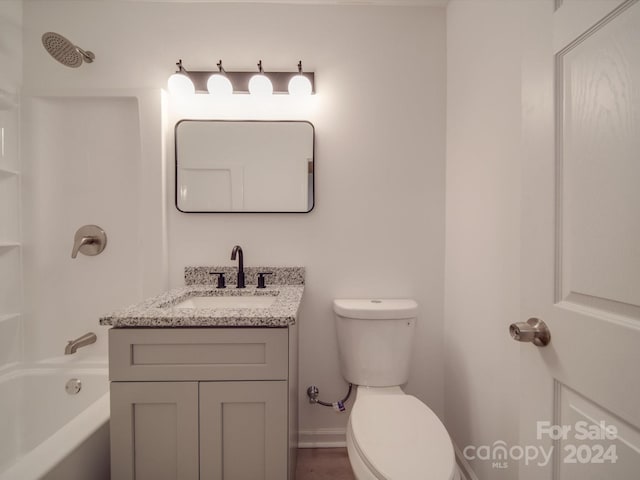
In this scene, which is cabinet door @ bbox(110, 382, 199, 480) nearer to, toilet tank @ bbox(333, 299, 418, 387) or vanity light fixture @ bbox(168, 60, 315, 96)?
toilet tank @ bbox(333, 299, 418, 387)

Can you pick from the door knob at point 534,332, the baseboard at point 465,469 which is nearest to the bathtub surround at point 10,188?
the door knob at point 534,332

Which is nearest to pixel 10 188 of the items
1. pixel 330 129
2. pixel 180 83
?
pixel 180 83

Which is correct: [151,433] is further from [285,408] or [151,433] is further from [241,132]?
[241,132]

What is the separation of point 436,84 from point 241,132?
3.43 ft

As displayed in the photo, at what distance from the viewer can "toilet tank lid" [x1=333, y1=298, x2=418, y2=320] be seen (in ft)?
4.53

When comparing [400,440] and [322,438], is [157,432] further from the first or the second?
[322,438]

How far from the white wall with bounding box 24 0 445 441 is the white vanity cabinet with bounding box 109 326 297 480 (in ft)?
1.98

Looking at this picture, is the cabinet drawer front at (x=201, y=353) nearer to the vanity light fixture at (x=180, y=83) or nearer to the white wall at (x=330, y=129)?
the white wall at (x=330, y=129)

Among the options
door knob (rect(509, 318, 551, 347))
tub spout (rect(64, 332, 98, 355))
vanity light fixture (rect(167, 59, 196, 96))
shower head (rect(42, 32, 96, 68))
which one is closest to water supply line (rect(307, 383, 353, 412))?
door knob (rect(509, 318, 551, 347))

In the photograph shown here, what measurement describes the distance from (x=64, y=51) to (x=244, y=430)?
5.91ft

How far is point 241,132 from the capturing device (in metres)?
1.56

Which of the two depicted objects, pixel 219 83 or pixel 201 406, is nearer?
pixel 201 406

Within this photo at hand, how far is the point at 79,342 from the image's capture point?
1.50 m

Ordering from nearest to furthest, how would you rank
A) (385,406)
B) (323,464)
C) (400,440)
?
(400,440) < (385,406) < (323,464)
